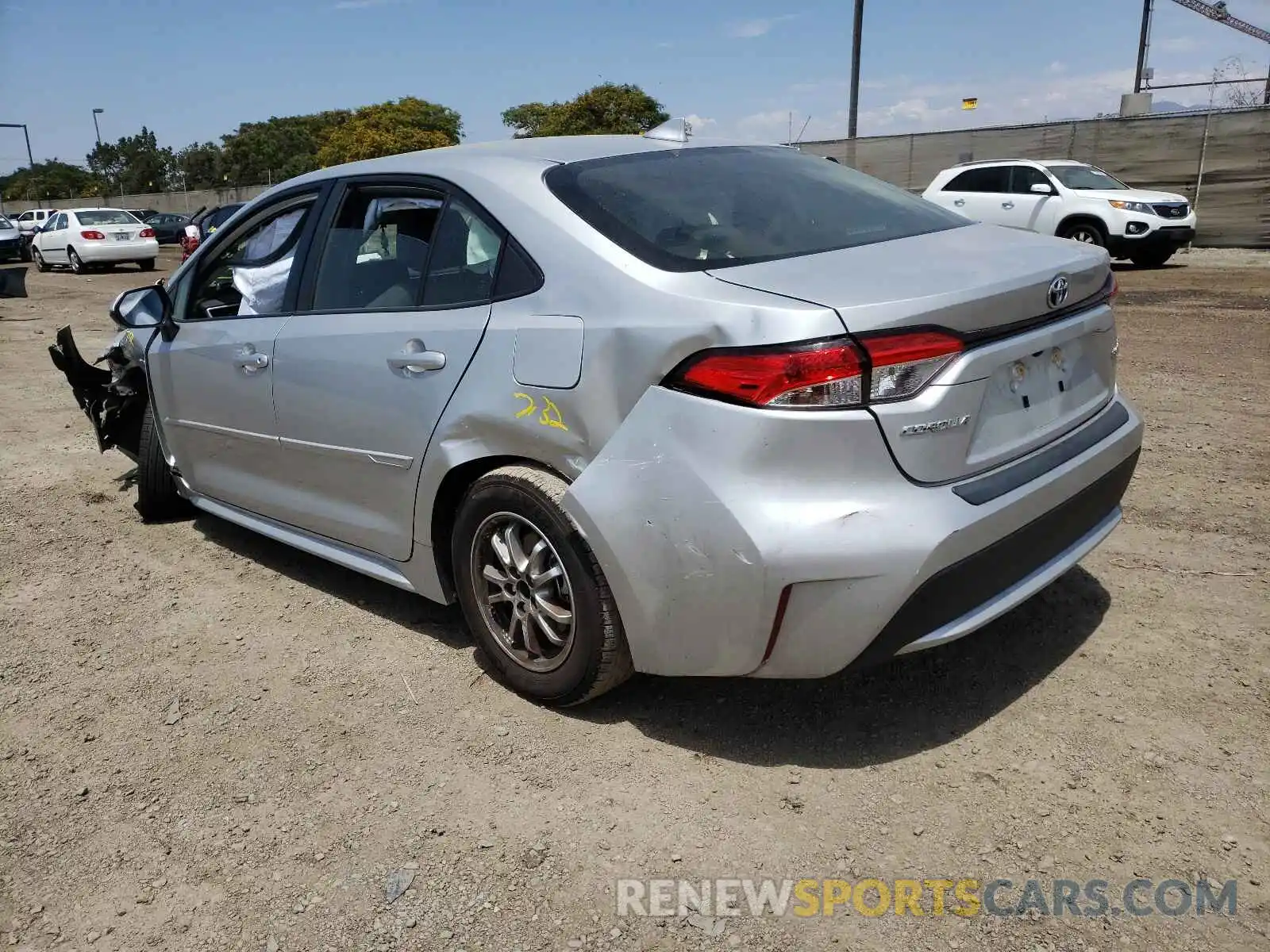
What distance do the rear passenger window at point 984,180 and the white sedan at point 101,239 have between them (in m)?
18.5

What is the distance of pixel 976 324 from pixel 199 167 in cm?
9170

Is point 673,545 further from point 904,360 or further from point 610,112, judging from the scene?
point 610,112

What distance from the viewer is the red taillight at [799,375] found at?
231 centimetres

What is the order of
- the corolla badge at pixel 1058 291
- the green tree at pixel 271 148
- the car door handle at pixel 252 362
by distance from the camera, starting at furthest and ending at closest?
the green tree at pixel 271 148 → the car door handle at pixel 252 362 → the corolla badge at pixel 1058 291

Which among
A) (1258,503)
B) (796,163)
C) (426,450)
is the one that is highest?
(796,163)

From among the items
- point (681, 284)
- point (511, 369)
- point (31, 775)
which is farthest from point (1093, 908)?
point (31, 775)

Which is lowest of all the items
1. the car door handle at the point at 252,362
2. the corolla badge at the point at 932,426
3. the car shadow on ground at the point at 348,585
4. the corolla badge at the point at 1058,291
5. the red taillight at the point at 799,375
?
the car shadow on ground at the point at 348,585

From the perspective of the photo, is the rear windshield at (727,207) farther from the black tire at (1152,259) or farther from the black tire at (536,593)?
the black tire at (1152,259)

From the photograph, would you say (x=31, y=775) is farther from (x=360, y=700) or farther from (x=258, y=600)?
(x=258, y=600)

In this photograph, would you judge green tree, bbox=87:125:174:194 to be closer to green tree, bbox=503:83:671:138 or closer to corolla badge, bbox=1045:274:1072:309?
green tree, bbox=503:83:671:138

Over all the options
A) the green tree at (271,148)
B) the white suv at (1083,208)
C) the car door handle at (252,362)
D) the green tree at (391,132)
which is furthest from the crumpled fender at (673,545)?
the green tree at (271,148)

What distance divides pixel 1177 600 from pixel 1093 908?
5.72 ft

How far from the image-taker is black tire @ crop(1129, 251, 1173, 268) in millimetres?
15344

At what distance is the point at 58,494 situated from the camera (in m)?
5.62
